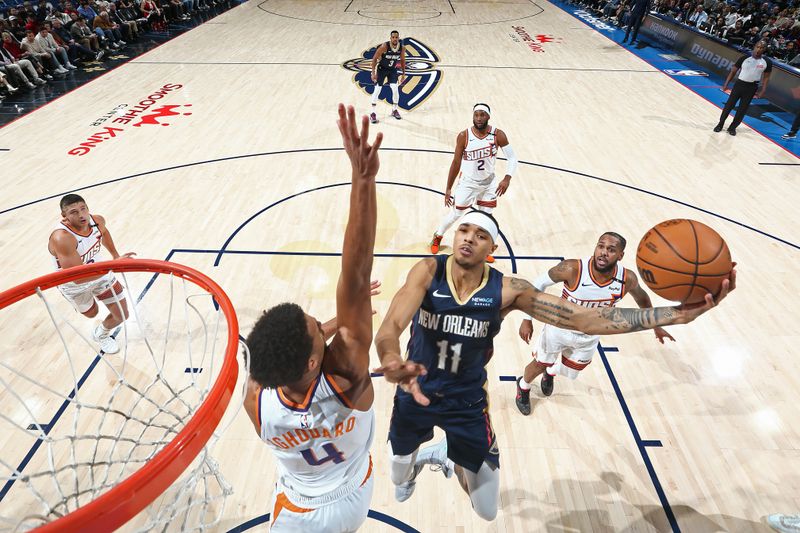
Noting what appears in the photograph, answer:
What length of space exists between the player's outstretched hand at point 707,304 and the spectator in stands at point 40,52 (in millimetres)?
15201

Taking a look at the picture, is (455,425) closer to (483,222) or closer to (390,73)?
(483,222)

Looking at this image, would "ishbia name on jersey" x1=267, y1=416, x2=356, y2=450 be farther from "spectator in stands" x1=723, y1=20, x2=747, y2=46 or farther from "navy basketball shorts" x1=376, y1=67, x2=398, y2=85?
"spectator in stands" x1=723, y1=20, x2=747, y2=46

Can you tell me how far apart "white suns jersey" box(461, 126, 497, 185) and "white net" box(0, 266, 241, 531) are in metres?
3.30

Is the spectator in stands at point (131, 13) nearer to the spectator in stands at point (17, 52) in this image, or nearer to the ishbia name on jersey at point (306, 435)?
the spectator in stands at point (17, 52)

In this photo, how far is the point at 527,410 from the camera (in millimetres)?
4102

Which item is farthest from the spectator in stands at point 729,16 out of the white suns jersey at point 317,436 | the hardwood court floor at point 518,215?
the white suns jersey at point 317,436

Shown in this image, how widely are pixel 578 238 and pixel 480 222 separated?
3.97 metres

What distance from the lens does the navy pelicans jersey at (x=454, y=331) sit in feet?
9.07

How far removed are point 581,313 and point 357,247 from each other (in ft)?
5.34

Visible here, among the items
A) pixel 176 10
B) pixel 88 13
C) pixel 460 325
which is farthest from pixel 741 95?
pixel 176 10

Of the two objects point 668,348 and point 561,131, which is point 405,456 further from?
point 561,131

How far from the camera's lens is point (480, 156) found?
5.66 metres

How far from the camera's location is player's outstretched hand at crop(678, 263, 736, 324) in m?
2.19

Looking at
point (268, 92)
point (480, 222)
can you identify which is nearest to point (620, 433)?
point (480, 222)
